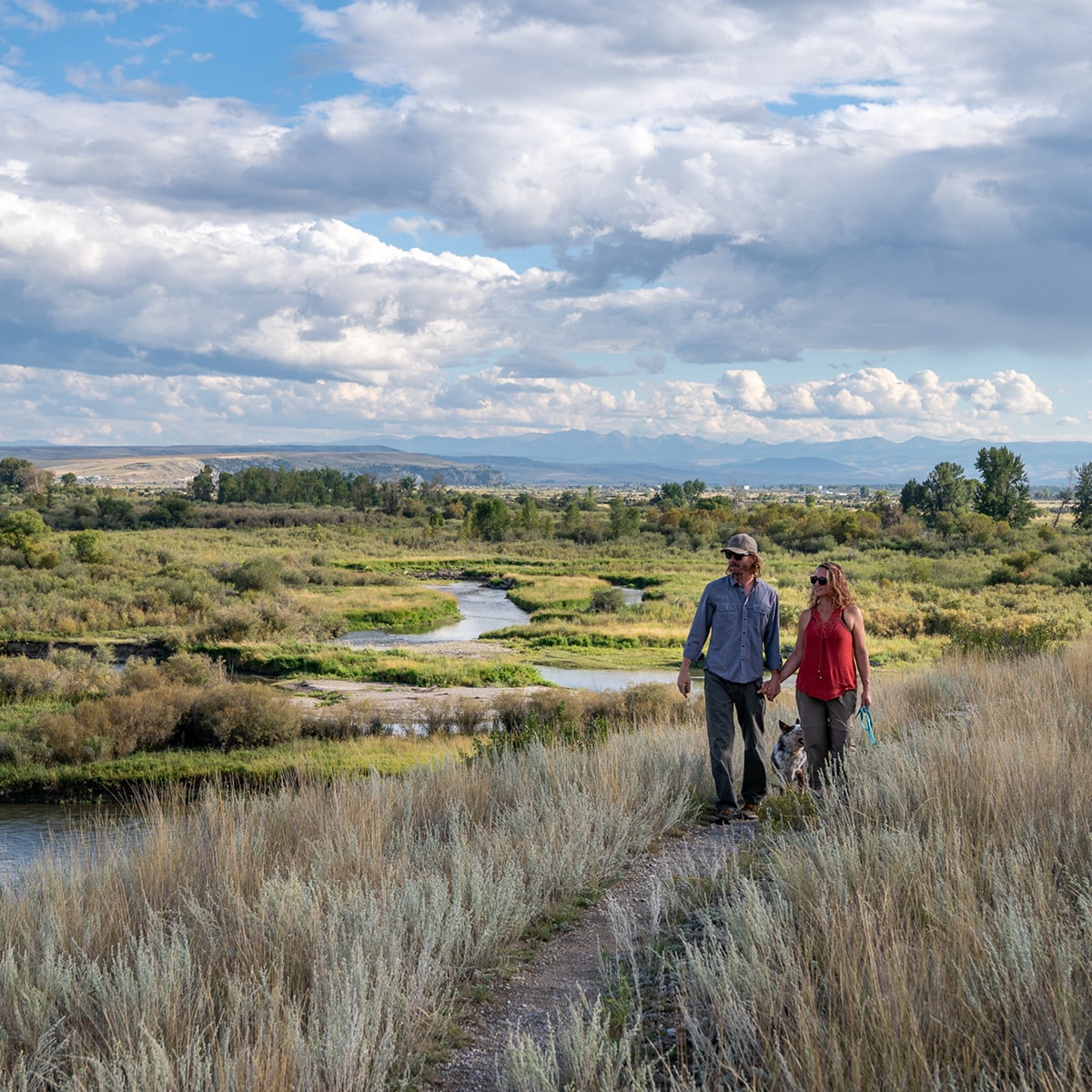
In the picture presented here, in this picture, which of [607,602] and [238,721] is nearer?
[238,721]

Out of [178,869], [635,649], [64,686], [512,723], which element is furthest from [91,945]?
[635,649]

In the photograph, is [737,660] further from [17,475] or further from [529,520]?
[17,475]

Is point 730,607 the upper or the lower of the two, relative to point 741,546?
lower

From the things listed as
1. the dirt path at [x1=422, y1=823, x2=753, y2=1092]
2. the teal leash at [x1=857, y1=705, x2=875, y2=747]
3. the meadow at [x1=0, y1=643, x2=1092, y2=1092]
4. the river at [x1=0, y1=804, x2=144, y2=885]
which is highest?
the teal leash at [x1=857, y1=705, x2=875, y2=747]

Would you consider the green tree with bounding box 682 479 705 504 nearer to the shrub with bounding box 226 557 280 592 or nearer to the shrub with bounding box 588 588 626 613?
the shrub with bounding box 588 588 626 613

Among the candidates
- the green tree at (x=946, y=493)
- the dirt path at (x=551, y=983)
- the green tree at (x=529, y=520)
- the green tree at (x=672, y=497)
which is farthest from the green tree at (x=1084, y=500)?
the dirt path at (x=551, y=983)

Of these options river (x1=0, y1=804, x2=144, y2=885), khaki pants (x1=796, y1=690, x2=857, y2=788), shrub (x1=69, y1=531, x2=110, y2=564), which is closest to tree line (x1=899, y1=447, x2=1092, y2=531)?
shrub (x1=69, y1=531, x2=110, y2=564)

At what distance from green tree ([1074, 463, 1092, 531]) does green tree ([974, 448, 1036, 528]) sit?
11.9 feet

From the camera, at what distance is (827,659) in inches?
278

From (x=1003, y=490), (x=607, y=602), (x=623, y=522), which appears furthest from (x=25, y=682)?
(x=1003, y=490)

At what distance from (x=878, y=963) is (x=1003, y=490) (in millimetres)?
90110

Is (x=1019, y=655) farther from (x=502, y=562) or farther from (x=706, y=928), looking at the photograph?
→ (x=502, y=562)

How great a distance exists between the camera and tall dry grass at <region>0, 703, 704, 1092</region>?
3.70 metres

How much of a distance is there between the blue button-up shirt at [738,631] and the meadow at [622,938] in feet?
3.34
